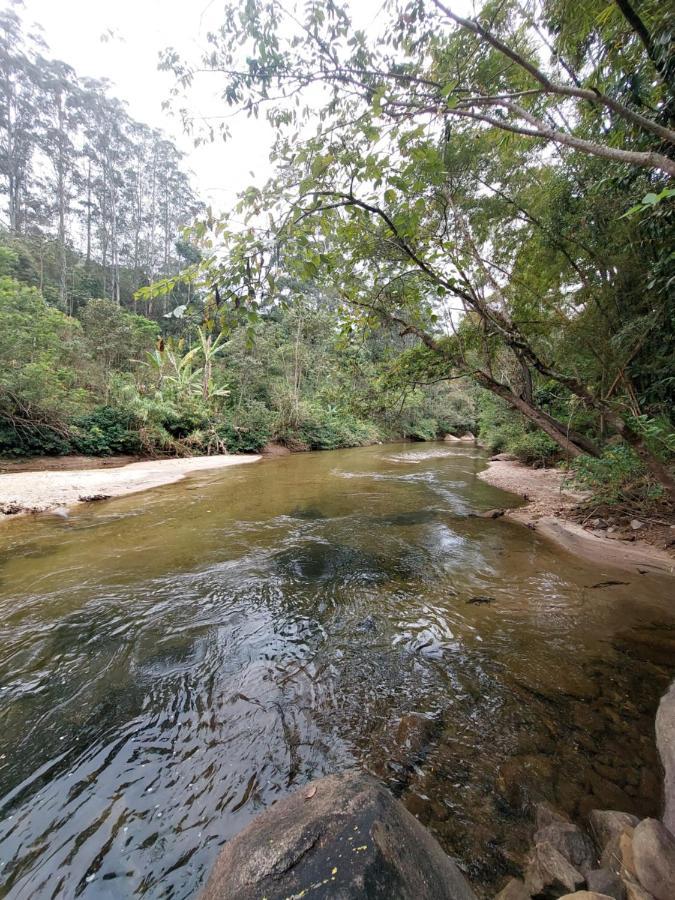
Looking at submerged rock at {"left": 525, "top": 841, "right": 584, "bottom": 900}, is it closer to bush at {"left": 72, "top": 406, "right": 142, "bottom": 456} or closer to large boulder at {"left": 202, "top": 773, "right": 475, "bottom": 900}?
large boulder at {"left": 202, "top": 773, "right": 475, "bottom": 900}

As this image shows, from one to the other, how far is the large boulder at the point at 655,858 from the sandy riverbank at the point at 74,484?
9.07 meters

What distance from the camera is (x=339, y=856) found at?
112cm

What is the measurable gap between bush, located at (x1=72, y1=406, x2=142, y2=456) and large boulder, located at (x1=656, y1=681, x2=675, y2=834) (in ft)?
52.2

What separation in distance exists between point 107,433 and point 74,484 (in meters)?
5.41

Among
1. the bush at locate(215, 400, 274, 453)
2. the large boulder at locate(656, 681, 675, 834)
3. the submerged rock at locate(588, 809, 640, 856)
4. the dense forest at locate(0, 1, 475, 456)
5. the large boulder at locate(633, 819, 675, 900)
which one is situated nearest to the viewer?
the large boulder at locate(633, 819, 675, 900)

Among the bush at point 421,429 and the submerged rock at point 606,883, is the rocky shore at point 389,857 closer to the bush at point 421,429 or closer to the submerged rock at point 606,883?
the submerged rock at point 606,883

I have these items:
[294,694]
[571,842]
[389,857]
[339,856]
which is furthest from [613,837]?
[294,694]

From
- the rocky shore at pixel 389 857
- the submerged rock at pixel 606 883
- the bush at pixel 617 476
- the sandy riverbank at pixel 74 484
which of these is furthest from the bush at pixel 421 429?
the submerged rock at pixel 606 883

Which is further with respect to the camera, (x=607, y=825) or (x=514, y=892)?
(x=607, y=825)

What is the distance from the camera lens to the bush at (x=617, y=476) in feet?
16.8

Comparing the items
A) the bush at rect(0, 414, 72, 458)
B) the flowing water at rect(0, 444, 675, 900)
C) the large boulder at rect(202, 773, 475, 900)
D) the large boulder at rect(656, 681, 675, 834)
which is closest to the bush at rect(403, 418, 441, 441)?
the bush at rect(0, 414, 72, 458)

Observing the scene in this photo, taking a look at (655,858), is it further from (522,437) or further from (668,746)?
(522,437)

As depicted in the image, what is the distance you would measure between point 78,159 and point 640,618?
46.4 m

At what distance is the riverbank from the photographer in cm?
461
